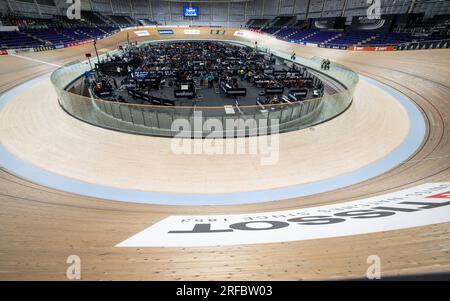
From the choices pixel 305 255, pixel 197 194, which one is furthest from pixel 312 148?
pixel 305 255

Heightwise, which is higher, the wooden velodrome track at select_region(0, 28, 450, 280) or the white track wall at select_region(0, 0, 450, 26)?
the white track wall at select_region(0, 0, 450, 26)

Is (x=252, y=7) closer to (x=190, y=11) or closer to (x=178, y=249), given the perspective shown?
(x=190, y=11)

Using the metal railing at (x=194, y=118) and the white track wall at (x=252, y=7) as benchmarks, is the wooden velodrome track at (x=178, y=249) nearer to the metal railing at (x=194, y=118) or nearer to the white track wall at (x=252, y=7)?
the metal railing at (x=194, y=118)

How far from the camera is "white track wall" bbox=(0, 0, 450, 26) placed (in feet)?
73.0

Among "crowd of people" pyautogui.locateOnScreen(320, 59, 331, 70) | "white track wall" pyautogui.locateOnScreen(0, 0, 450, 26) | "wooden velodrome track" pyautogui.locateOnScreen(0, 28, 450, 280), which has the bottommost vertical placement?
"wooden velodrome track" pyautogui.locateOnScreen(0, 28, 450, 280)

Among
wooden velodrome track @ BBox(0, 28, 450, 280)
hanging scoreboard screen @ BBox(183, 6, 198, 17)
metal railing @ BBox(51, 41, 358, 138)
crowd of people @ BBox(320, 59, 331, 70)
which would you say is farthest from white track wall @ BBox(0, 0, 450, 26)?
wooden velodrome track @ BBox(0, 28, 450, 280)

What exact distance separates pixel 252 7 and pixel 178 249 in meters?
59.2

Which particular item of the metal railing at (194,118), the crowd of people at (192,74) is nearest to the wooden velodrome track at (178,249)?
the metal railing at (194,118)

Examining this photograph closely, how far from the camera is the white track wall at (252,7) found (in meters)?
22.3

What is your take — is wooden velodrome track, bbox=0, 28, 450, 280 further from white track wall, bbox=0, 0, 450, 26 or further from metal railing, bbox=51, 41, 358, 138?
white track wall, bbox=0, 0, 450, 26

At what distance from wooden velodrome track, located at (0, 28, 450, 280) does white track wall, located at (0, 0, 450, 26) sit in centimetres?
2600

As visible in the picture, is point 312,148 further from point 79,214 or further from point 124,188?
point 79,214

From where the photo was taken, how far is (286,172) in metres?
6.20

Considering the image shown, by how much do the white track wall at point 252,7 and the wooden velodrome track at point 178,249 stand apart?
26005mm
